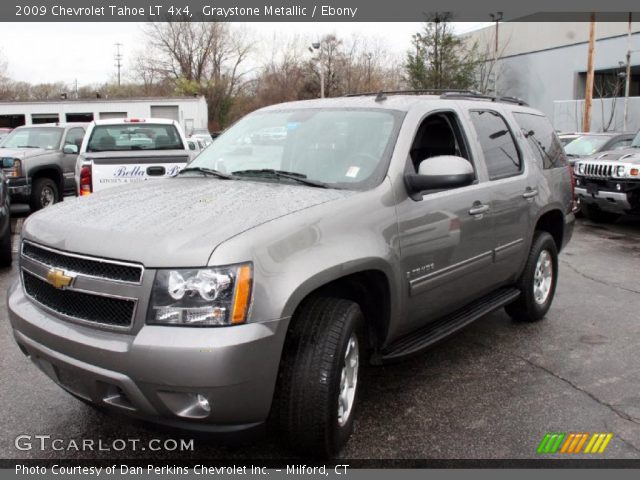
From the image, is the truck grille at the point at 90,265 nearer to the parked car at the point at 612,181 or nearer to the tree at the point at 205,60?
the parked car at the point at 612,181

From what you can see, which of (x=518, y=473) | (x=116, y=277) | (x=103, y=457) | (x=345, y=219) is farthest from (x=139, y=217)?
(x=518, y=473)

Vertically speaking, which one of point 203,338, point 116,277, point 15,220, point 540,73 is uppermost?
point 540,73

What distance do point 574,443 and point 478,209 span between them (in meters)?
1.56

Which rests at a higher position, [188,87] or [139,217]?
[188,87]

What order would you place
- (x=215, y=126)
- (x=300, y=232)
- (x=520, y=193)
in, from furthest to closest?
(x=215, y=126) < (x=520, y=193) < (x=300, y=232)

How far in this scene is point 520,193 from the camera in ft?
15.4

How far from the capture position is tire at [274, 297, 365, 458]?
9.20ft

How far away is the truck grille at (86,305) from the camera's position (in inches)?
104

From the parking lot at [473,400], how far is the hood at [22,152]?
657 cm

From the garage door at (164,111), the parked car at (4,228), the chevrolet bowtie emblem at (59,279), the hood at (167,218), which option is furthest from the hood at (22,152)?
the garage door at (164,111)

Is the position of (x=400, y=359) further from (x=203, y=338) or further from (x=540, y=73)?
(x=540, y=73)

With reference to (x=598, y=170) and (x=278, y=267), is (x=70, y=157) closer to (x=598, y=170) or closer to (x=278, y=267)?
(x=598, y=170)

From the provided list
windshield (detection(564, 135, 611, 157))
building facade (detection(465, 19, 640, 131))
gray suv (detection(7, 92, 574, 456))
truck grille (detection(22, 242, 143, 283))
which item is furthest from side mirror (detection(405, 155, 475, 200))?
building facade (detection(465, 19, 640, 131))

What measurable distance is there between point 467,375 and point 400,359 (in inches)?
37.7
